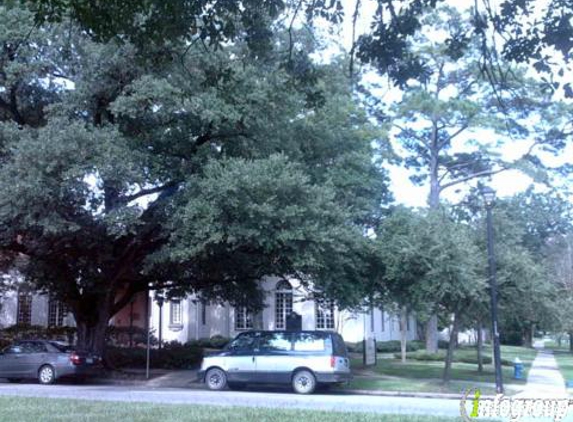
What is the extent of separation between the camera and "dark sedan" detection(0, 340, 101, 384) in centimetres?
2236

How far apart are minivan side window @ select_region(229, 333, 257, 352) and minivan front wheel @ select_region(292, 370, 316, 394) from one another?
1.70 m

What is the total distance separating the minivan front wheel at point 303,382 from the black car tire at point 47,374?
27.1 ft

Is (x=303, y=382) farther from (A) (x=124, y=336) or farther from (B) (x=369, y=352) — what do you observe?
(A) (x=124, y=336)

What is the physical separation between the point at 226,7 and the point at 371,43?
186 centimetres

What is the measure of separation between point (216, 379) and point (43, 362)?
20.2 feet

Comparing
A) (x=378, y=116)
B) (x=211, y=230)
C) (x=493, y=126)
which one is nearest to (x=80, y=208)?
(x=211, y=230)

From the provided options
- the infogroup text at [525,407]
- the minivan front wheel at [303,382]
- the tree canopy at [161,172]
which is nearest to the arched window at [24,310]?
the tree canopy at [161,172]

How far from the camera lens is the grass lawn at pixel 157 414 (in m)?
11.0

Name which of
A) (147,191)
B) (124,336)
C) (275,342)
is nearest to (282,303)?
(124,336)

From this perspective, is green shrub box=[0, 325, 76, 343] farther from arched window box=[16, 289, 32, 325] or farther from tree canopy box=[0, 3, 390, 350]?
tree canopy box=[0, 3, 390, 350]

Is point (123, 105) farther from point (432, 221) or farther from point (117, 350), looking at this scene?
point (117, 350)

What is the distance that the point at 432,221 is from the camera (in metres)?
22.5

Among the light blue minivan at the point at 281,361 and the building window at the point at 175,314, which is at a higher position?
the building window at the point at 175,314

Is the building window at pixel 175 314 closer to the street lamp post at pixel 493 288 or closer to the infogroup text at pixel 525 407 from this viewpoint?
the street lamp post at pixel 493 288
